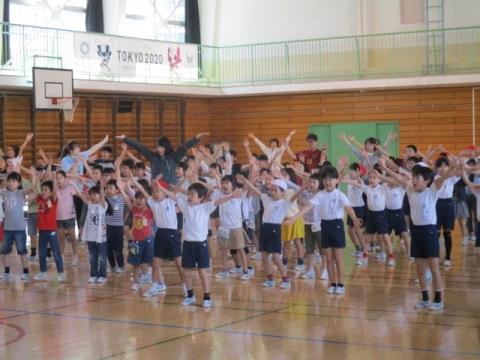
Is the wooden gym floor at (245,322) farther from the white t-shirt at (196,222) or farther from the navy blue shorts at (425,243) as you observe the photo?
the white t-shirt at (196,222)

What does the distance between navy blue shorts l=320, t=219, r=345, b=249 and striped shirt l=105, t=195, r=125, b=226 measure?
343 centimetres

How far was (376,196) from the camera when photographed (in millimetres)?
14180

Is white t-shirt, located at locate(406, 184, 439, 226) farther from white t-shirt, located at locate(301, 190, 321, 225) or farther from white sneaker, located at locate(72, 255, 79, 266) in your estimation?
white sneaker, located at locate(72, 255, 79, 266)

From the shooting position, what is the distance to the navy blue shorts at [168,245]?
11281 millimetres

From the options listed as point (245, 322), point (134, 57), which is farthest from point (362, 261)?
point (134, 57)

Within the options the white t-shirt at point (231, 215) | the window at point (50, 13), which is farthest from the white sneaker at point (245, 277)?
the window at point (50, 13)

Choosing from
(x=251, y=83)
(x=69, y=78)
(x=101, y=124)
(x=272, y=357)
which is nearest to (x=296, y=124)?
(x=251, y=83)

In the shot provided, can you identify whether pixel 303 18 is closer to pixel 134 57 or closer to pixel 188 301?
pixel 134 57

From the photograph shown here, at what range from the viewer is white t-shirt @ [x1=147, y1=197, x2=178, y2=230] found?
11.3m

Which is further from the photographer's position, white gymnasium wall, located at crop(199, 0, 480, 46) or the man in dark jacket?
white gymnasium wall, located at crop(199, 0, 480, 46)

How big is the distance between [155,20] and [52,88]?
23.7ft

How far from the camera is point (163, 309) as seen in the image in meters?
10.5

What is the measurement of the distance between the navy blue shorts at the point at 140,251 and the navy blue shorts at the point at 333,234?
258cm

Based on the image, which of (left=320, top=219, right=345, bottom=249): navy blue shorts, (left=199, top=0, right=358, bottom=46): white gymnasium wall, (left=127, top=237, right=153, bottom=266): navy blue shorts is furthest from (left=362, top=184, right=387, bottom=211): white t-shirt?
(left=199, top=0, right=358, bottom=46): white gymnasium wall
